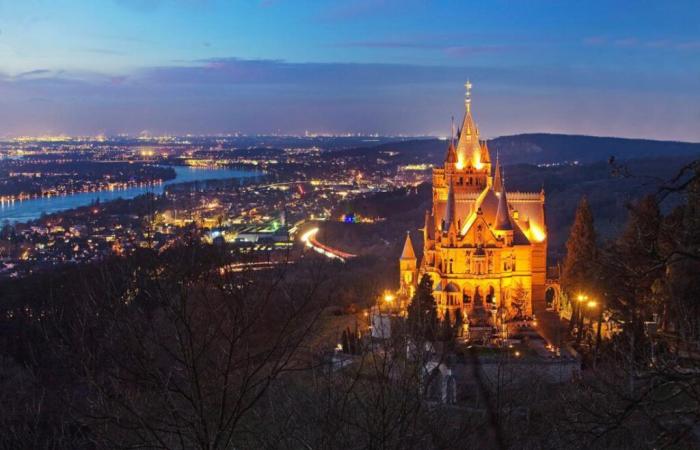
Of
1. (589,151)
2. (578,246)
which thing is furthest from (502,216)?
(589,151)

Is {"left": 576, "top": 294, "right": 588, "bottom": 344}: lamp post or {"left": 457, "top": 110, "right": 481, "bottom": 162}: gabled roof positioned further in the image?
{"left": 457, "top": 110, "right": 481, "bottom": 162}: gabled roof

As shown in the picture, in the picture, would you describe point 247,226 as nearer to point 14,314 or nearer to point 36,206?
point 14,314

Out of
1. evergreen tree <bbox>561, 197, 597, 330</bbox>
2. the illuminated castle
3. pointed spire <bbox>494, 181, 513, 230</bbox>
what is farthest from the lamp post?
pointed spire <bbox>494, 181, 513, 230</bbox>

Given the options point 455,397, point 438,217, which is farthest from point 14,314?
point 455,397

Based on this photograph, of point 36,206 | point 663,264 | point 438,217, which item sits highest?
point 663,264

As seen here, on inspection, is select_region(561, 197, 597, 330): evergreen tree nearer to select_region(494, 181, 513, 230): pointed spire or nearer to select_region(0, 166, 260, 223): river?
select_region(494, 181, 513, 230): pointed spire

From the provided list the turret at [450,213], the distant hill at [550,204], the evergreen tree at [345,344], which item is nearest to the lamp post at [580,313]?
the turret at [450,213]

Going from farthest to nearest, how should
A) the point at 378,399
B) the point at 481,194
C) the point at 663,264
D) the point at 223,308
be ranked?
the point at 481,194 → the point at 223,308 → the point at 378,399 → the point at 663,264
